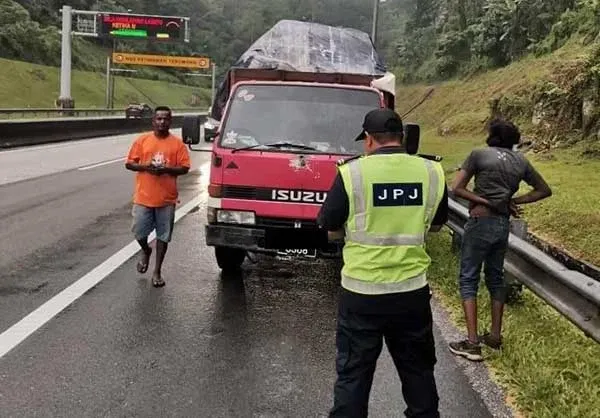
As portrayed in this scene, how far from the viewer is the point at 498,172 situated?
514 centimetres

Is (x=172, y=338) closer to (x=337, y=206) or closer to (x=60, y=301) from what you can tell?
(x=60, y=301)

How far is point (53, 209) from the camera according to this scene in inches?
446

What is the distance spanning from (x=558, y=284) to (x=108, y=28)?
49.6 metres

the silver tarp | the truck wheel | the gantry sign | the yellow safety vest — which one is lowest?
the truck wheel

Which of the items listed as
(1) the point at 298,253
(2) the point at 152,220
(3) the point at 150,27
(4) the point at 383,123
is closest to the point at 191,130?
(2) the point at 152,220

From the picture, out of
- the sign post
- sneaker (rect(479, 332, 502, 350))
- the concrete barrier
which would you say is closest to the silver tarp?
sneaker (rect(479, 332, 502, 350))

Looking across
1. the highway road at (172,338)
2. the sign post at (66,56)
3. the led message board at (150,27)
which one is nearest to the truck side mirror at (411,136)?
the highway road at (172,338)

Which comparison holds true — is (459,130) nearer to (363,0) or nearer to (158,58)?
(158,58)

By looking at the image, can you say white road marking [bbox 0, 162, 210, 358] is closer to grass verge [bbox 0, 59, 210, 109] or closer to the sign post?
the sign post

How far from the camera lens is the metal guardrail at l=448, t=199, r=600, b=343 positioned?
4535 millimetres

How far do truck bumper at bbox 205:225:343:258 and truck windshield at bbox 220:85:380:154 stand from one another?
0.85 meters

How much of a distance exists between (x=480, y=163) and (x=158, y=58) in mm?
71541

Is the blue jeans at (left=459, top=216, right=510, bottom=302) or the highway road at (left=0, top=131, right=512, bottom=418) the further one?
the blue jeans at (left=459, top=216, right=510, bottom=302)

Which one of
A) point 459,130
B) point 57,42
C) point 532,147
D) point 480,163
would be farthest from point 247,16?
point 480,163
